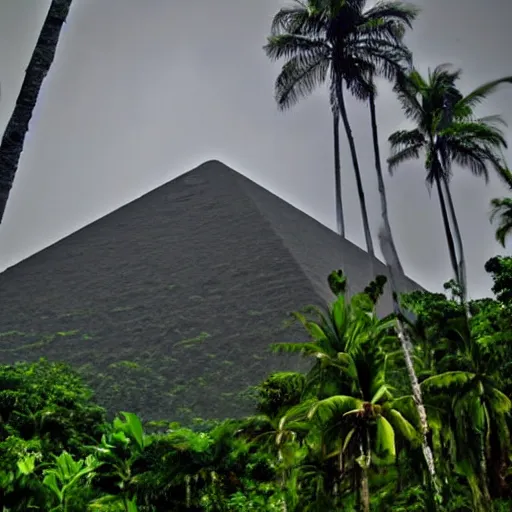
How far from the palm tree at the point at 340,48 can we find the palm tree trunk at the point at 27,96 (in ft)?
55.6

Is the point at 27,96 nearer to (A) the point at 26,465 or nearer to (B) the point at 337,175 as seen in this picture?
(A) the point at 26,465

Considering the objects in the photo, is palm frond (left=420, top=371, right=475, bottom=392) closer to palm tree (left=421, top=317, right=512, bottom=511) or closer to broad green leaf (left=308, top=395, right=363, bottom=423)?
palm tree (left=421, top=317, right=512, bottom=511)

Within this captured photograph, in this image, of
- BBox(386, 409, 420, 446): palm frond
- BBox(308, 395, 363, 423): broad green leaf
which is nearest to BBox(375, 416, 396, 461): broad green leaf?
BBox(386, 409, 420, 446): palm frond

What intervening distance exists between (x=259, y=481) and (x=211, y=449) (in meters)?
1.64

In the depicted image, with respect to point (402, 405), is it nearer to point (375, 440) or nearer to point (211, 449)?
point (375, 440)

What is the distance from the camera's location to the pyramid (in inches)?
1339

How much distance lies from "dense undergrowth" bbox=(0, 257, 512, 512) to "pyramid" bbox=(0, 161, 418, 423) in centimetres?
893

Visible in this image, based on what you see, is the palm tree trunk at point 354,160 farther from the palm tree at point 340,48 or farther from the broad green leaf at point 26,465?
the broad green leaf at point 26,465

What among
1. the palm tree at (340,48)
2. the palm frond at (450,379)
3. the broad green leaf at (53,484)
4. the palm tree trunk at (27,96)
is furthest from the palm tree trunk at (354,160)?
the palm tree trunk at (27,96)

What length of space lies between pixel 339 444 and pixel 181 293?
27879 millimetres

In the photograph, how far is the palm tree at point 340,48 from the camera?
2358 cm

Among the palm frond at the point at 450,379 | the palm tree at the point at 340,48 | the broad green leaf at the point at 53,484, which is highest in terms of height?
the palm tree at the point at 340,48

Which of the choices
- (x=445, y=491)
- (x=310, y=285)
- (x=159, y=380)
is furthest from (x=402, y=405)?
(x=310, y=285)

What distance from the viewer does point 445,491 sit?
17.8 metres
